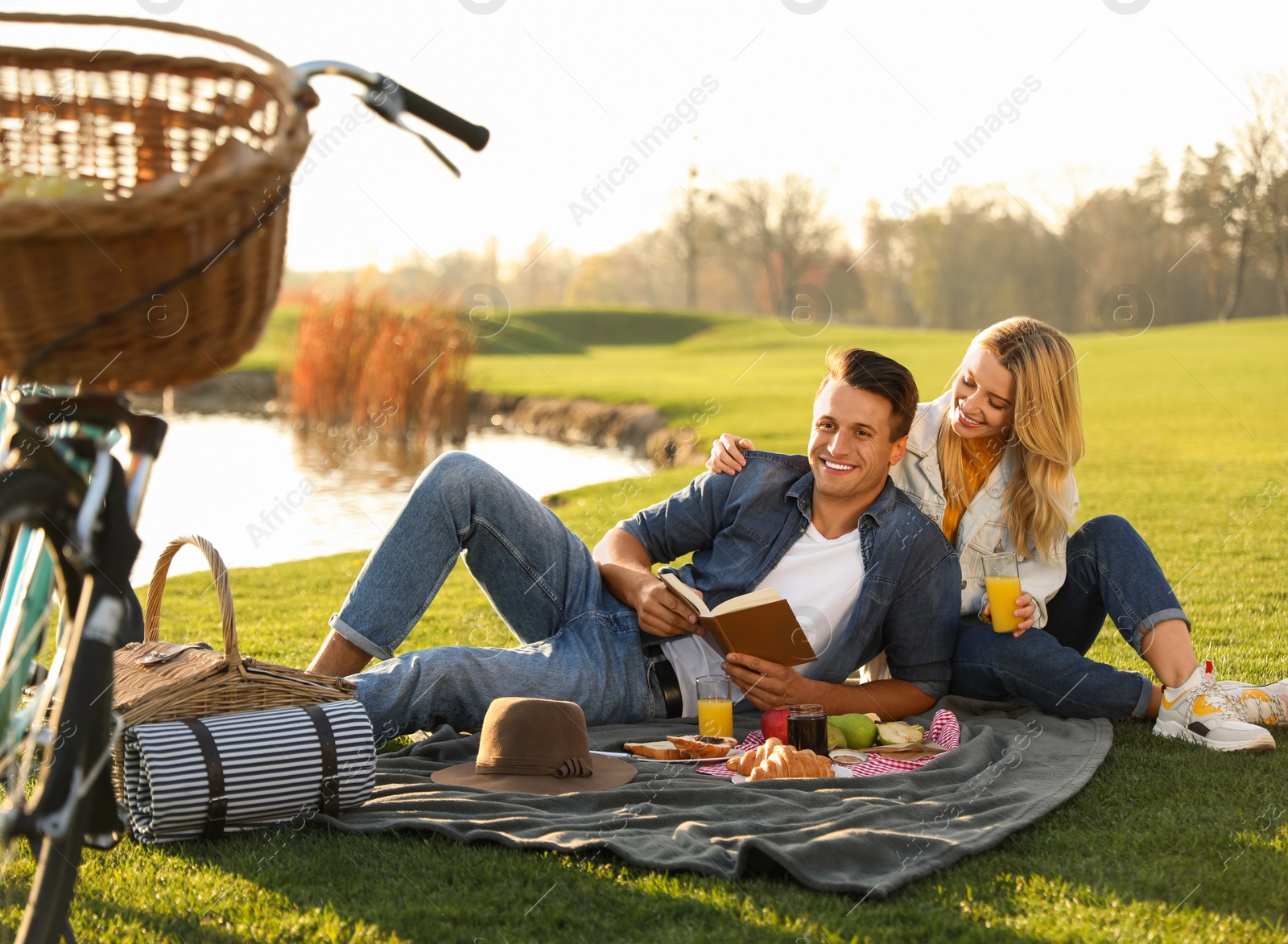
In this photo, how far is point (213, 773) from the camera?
265 centimetres

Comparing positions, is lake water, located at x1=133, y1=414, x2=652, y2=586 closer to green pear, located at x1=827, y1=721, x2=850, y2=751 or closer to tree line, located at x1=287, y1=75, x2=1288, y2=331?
green pear, located at x1=827, y1=721, x2=850, y2=751

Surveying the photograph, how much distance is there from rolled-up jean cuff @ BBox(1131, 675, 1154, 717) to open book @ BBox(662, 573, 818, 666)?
43.7 inches

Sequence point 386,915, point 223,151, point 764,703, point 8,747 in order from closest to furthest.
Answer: point 223,151
point 8,747
point 386,915
point 764,703

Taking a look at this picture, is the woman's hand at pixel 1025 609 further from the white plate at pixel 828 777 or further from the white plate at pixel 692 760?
the white plate at pixel 692 760

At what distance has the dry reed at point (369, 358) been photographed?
46.9 feet

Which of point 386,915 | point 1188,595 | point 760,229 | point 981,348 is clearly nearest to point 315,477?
point 1188,595

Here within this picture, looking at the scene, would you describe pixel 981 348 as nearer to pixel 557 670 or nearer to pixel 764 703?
pixel 764 703

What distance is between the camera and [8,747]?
2211 millimetres

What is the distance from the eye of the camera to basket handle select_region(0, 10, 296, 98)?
5.80 feet

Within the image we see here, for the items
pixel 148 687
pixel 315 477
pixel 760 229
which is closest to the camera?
pixel 148 687

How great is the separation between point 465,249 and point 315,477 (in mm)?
52075

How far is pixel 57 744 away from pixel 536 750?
1.42 m

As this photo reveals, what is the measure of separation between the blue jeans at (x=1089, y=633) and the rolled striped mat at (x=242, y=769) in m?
2.06

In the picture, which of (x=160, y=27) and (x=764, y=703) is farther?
(x=764, y=703)
